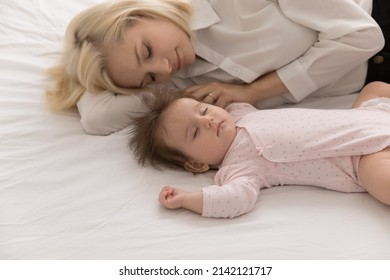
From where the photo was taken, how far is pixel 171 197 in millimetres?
1077

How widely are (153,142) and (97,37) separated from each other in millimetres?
319

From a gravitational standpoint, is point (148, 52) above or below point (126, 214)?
above

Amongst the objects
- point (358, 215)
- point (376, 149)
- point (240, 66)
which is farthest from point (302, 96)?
point (358, 215)

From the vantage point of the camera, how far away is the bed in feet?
3.21

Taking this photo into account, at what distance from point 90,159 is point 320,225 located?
557mm

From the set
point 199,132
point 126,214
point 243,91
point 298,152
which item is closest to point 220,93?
point 243,91

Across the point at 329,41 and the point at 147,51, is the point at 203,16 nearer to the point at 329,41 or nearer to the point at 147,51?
the point at 147,51

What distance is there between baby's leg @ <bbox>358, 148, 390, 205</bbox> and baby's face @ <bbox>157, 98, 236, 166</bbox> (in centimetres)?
29

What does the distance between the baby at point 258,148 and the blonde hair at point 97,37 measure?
19 centimetres

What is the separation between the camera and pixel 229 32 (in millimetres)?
1357

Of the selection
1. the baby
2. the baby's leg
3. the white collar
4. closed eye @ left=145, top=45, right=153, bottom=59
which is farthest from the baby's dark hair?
the baby's leg

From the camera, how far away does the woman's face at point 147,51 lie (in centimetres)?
127

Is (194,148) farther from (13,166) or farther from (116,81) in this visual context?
(13,166)

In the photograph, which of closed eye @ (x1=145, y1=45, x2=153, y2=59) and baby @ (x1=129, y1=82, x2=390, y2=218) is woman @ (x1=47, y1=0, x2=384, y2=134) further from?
baby @ (x1=129, y1=82, x2=390, y2=218)
